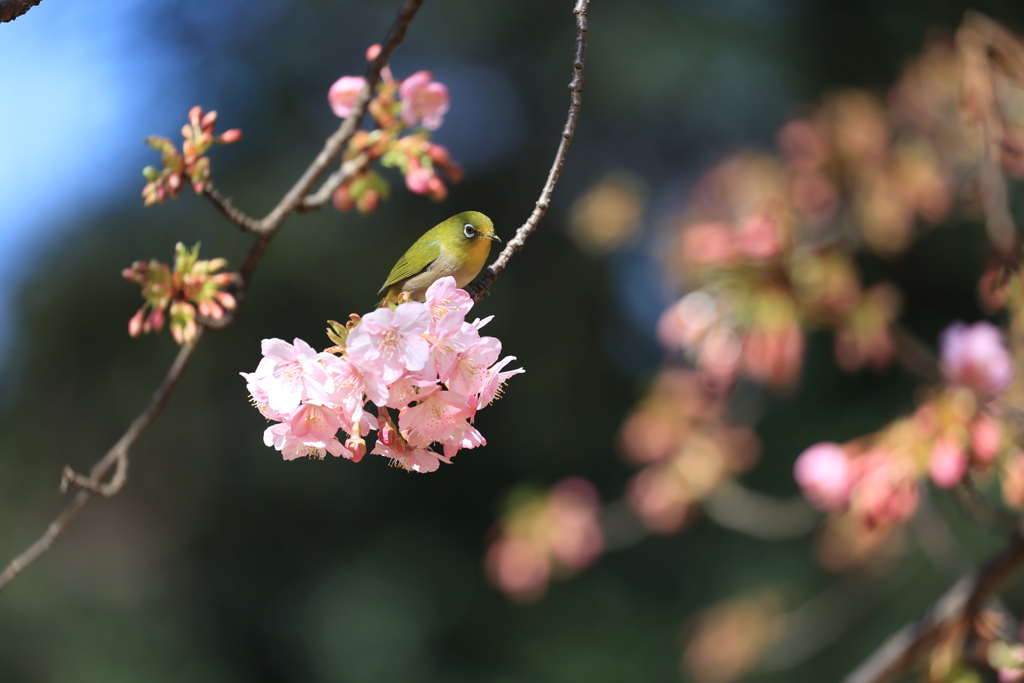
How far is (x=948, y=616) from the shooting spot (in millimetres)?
1352

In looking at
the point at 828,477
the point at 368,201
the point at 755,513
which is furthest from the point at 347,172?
the point at 755,513

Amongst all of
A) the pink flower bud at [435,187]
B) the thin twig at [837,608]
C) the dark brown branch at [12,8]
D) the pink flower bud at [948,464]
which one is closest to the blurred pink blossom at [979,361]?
the pink flower bud at [948,464]

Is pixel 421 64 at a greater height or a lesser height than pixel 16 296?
greater

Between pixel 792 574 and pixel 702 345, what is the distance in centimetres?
353

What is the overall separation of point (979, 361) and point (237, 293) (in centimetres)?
126

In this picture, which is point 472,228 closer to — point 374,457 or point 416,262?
point 416,262

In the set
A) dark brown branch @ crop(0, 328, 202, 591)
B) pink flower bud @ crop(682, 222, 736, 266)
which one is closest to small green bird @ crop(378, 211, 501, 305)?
dark brown branch @ crop(0, 328, 202, 591)

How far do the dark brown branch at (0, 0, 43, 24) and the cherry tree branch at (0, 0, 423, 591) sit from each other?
29 centimetres

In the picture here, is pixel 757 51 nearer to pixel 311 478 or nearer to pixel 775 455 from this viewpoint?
pixel 775 455

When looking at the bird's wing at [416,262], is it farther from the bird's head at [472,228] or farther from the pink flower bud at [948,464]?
the pink flower bud at [948,464]

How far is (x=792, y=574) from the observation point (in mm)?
4836

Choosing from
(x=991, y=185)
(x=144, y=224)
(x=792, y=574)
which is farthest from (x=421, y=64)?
(x=991, y=185)

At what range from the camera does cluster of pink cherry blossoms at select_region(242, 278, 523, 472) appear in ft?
2.43

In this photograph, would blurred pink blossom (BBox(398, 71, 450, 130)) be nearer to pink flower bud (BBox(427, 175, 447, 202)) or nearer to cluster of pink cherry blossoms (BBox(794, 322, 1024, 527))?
pink flower bud (BBox(427, 175, 447, 202))
